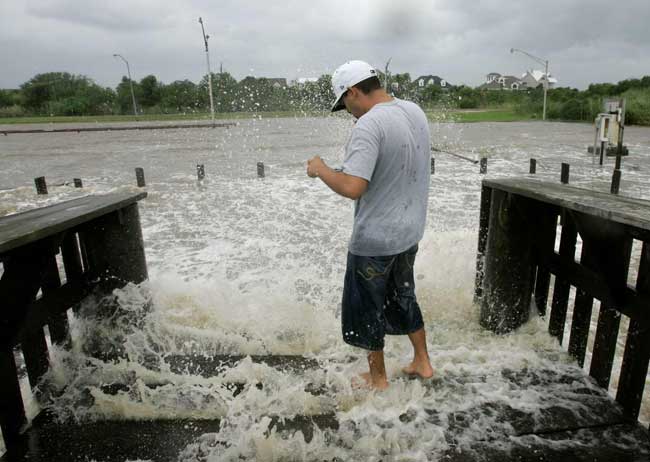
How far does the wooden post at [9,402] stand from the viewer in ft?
9.05

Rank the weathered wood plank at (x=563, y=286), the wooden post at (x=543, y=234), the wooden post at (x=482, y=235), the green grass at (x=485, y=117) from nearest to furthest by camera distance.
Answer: the weathered wood plank at (x=563, y=286)
the wooden post at (x=543, y=234)
the wooden post at (x=482, y=235)
the green grass at (x=485, y=117)

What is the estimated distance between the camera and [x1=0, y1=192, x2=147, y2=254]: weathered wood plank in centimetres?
253

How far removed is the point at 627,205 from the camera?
2.69 meters

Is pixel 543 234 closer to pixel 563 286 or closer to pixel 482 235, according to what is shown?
pixel 563 286

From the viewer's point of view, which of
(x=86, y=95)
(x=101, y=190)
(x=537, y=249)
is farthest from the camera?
(x=86, y=95)

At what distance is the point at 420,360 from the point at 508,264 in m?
1.19

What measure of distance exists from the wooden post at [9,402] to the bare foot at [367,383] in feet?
7.01

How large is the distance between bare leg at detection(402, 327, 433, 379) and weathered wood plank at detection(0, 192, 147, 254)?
244cm

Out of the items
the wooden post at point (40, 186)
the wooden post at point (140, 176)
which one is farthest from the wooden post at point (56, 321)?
the wooden post at point (40, 186)

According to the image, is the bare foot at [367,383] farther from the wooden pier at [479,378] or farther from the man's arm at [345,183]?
the man's arm at [345,183]

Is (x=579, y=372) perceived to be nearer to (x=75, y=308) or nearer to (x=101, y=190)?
(x=75, y=308)

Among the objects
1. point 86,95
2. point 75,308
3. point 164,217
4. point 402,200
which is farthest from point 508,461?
point 86,95

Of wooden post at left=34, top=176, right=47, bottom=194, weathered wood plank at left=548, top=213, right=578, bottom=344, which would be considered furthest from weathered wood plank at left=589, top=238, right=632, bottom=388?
wooden post at left=34, top=176, right=47, bottom=194

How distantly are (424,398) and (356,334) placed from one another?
645 mm
